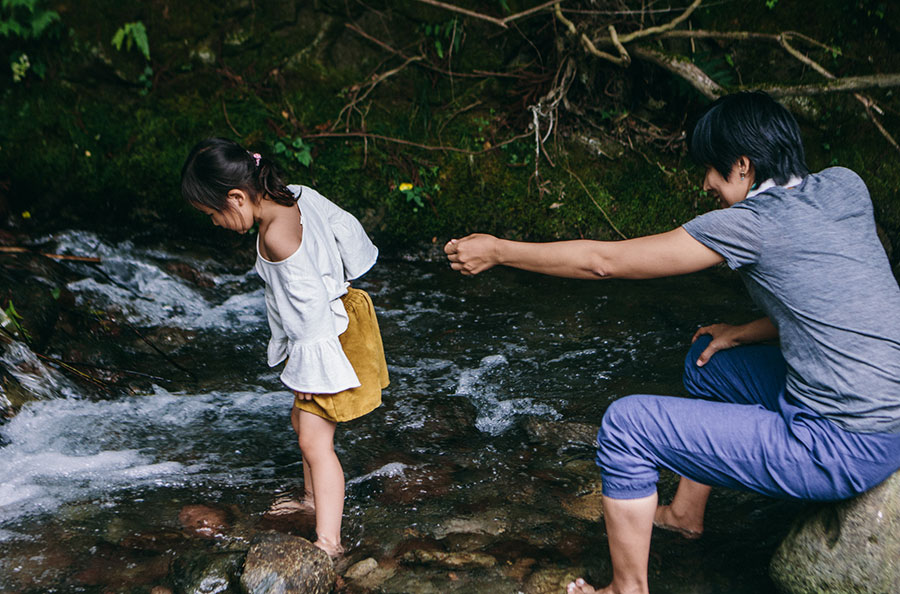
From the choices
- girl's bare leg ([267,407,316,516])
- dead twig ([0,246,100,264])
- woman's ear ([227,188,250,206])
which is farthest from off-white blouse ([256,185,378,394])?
dead twig ([0,246,100,264])

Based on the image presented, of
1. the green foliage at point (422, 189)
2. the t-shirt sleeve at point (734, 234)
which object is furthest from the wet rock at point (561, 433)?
the green foliage at point (422, 189)

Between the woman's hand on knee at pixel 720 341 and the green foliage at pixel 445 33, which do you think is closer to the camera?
the woman's hand on knee at pixel 720 341

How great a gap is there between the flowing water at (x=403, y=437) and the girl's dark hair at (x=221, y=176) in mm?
1498

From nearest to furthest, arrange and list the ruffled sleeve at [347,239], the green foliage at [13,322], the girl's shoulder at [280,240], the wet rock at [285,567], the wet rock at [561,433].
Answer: the wet rock at [285,567], the girl's shoulder at [280,240], the ruffled sleeve at [347,239], the wet rock at [561,433], the green foliage at [13,322]

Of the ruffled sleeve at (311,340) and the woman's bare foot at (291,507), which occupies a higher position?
the ruffled sleeve at (311,340)

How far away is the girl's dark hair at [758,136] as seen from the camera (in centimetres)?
243

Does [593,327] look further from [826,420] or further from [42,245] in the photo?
[42,245]

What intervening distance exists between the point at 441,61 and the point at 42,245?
3906 mm

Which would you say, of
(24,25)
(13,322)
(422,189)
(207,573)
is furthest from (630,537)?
(24,25)

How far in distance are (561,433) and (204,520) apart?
6.26ft

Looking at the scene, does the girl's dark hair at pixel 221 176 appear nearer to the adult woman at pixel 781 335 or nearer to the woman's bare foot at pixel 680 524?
the adult woman at pixel 781 335

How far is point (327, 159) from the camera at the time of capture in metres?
6.44

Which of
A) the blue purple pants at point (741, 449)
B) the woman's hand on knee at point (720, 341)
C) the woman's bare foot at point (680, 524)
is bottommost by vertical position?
the woman's bare foot at point (680, 524)

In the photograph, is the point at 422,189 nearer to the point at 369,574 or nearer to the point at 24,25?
the point at 24,25
